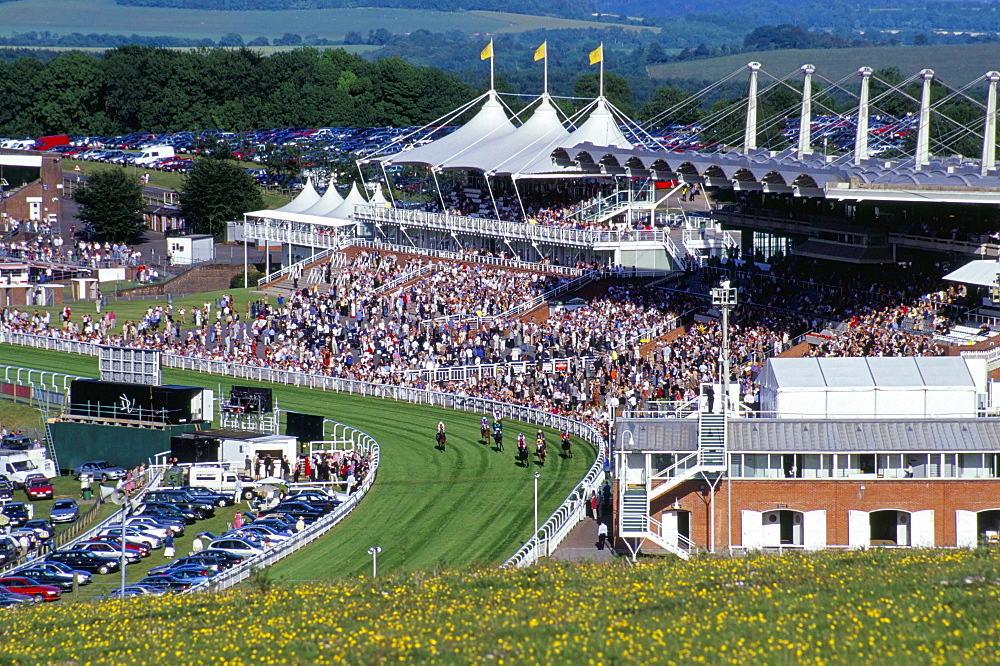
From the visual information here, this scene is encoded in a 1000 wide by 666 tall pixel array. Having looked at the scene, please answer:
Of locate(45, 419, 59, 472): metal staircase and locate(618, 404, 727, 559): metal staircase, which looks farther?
locate(45, 419, 59, 472): metal staircase

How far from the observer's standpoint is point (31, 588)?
116 feet

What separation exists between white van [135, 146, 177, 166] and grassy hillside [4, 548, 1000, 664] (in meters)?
109

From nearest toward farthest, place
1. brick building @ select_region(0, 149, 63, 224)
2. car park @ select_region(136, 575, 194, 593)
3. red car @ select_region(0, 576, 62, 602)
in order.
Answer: car park @ select_region(136, 575, 194, 593) < red car @ select_region(0, 576, 62, 602) < brick building @ select_region(0, 149, 63, 224)

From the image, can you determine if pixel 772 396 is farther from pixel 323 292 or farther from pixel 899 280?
pixel 323 292

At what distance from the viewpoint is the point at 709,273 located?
222 feet

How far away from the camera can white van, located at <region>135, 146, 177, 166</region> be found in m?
135

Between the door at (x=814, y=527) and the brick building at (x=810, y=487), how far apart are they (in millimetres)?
24

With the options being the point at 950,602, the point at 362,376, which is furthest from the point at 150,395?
the point at 950,602

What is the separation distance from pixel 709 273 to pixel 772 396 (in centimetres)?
2787

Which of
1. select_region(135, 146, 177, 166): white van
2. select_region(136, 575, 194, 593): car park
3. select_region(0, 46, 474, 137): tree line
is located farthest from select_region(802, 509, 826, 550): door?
select_region(0, 46, 474, 137): tree line

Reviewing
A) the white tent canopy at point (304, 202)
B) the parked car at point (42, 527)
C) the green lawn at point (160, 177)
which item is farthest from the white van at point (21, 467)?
the green lawn at point (160, 177)

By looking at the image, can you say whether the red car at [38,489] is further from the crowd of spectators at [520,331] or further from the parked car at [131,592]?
the crowd of spectators at [520,331]

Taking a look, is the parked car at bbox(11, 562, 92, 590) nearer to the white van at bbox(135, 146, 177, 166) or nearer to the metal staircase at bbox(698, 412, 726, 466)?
the metal staircase at bbox(698, 412, 726, 466)

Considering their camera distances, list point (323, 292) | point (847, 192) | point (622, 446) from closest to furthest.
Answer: point (622, 446)
point (847, 192)
point (323, 292)
